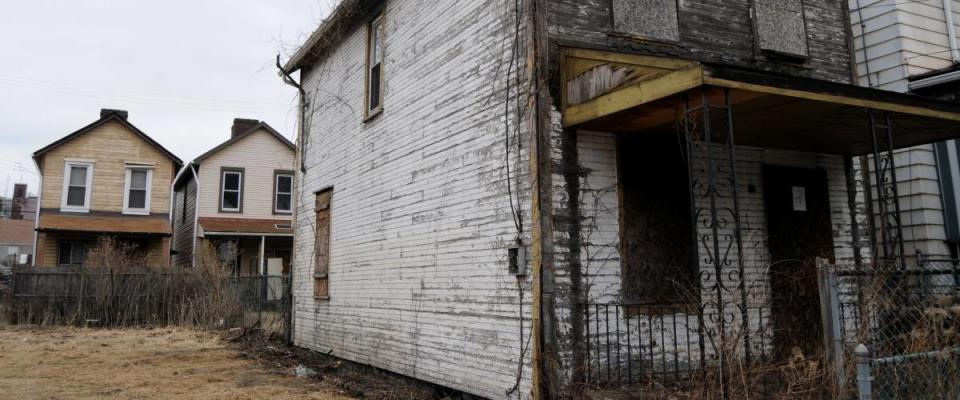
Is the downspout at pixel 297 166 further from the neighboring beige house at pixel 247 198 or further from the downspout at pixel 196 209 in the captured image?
the downspout at pixel 196 209

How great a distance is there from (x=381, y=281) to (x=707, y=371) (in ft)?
17.5

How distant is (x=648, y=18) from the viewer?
7.57 metres

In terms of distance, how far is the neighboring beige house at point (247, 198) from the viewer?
2603 centimetres

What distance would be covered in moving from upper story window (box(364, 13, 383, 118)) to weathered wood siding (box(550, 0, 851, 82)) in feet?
13.4

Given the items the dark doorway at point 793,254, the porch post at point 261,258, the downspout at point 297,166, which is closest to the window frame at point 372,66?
the downspout at point 297,166

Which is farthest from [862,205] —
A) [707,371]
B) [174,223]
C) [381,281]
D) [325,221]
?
[174,223]

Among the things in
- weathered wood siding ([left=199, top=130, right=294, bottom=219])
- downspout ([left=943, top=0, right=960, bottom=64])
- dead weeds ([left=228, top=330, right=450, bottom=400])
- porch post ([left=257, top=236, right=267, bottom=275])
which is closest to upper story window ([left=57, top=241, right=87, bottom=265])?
weathered wood siding ([left=199, top=130, right=294, bottom=219])

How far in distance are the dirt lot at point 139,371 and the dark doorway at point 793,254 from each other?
5.43 meters

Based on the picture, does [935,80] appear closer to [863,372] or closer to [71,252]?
[863,372]

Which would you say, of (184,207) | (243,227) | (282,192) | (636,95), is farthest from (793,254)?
(184,207)

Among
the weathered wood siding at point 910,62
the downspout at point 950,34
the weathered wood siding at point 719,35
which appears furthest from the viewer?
the downspout at point 950,34

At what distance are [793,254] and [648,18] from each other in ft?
10.5

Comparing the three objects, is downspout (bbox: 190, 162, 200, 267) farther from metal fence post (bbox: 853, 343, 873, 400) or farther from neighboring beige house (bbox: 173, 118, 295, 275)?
metal fence post (bbox: 853, 343, 873, 400)

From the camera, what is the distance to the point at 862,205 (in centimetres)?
866
